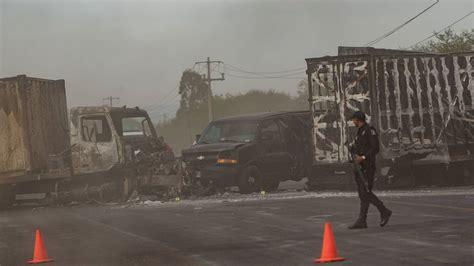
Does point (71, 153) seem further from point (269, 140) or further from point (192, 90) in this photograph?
point (192, 90)

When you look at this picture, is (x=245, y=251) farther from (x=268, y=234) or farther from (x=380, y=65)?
(x=380, y=65)

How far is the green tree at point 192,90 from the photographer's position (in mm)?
107375

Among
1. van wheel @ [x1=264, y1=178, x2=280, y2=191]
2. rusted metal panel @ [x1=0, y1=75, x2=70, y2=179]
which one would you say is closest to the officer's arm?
van wheel @ [x1=264, y1=178, x2=280, y2=191]

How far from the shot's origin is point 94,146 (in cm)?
1903

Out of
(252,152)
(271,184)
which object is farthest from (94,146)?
(271,184)

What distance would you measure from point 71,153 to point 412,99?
874cm

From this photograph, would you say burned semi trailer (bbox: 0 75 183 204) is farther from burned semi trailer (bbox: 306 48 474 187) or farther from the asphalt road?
burned semi trailer (bbox: 306 48 474 187)

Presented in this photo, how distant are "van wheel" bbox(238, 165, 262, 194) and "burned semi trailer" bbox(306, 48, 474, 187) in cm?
173

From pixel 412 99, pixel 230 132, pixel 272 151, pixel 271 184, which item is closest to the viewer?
pixel 412 99

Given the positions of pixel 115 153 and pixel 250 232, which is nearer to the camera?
pixel 250 232

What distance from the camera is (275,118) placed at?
1977cm

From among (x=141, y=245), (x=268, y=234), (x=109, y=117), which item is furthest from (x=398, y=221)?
(x=109, y=117)

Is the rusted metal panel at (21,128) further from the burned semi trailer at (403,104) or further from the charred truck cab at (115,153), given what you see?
the burned semi trailer at (403,104)

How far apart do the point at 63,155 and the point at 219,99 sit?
3841 inches
